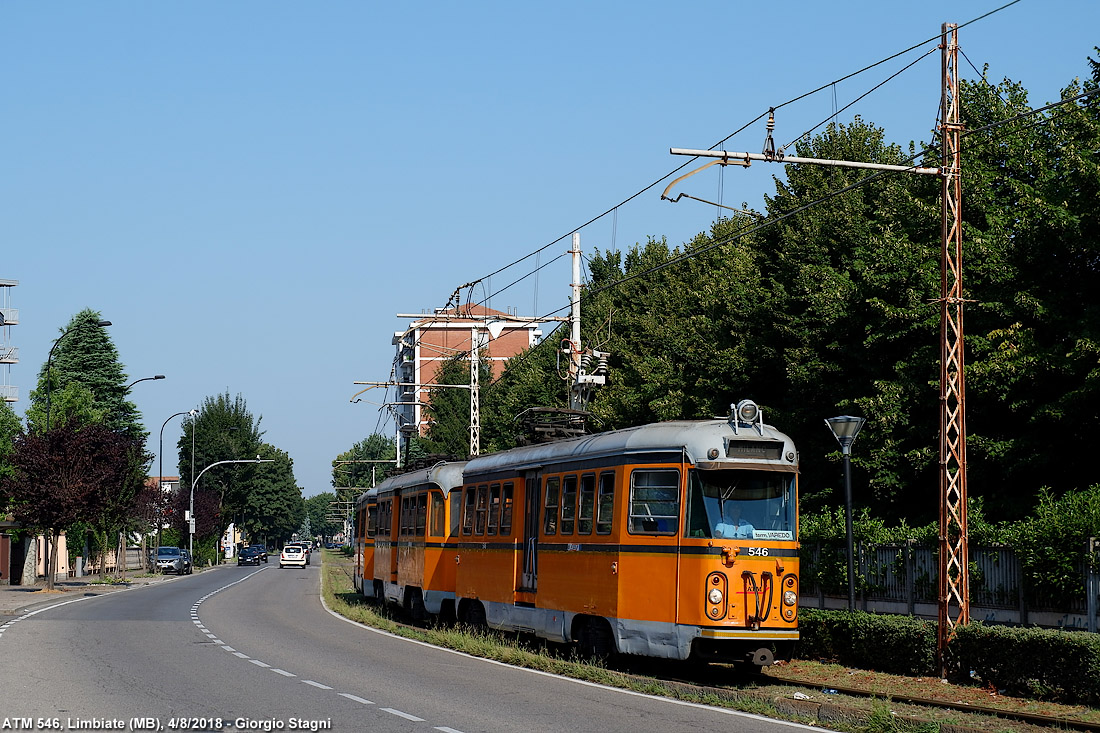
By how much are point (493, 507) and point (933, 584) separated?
8071mm

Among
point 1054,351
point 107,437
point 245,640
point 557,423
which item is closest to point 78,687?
point 245,640

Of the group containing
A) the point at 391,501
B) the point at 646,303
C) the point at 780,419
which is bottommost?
the point at 391,501

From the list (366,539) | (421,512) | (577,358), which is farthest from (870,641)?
(366,539)

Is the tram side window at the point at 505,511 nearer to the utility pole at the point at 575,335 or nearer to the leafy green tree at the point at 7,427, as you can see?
the utility pole at the point at 575,335

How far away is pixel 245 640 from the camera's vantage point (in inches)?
944

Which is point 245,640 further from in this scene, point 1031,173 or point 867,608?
point 1031,173

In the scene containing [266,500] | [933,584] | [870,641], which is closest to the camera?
[870,641]

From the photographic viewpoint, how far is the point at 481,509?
2406cm

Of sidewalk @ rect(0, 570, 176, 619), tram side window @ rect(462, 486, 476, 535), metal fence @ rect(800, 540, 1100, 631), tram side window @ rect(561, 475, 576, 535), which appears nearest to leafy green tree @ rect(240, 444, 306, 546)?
sidewalk @ rect(0, 570, 176, 619)

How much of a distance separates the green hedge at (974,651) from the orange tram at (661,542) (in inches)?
68.4

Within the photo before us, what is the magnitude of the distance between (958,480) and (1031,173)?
18288mm

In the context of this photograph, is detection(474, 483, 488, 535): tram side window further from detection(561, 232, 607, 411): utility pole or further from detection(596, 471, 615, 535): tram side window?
detection(561, 232, 607, 411): utility pole

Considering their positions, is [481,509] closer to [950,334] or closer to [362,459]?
[950,334]

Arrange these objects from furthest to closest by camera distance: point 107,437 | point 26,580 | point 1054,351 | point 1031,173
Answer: point 26,580 → point 107,437 → point 1031,173 → point 1054,351
